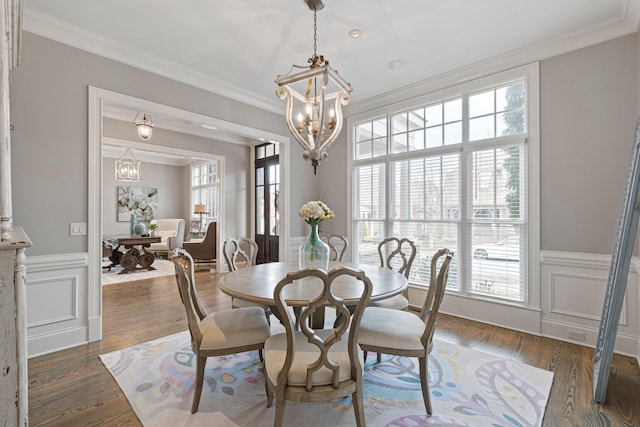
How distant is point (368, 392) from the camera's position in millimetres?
2121

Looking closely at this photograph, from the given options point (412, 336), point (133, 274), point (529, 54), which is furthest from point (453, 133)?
point (133, 274)

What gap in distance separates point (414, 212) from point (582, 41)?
231 cm

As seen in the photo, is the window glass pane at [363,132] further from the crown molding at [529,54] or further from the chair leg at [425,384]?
the chair leg at [425,384]

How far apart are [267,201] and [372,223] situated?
3.11 meters

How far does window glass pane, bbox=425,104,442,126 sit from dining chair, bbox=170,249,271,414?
318cm

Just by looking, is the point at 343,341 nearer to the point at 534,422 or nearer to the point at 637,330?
the point at 534,422

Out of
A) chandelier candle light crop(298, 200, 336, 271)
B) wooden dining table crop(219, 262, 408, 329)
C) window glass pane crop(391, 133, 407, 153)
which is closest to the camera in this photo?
wooden dining table crop(219, 262, 408, 329)

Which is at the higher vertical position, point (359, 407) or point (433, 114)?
point (433, 114)

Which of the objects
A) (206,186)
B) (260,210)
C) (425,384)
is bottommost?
(425,384)

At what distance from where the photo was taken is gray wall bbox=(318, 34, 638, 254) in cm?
271

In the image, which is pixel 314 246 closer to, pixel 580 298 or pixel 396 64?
pixel 396 64

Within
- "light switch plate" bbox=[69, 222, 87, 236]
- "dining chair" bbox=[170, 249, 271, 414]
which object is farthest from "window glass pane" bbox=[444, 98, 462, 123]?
"light switch plate" bbox=[69, 222, 87, 236]

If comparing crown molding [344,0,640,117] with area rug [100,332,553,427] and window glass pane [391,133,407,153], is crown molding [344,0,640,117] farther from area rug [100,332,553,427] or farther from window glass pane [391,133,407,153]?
area rug [100,332,553,427]

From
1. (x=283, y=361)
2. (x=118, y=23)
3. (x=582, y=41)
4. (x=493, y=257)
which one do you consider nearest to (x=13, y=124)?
(x=118, y=23)
